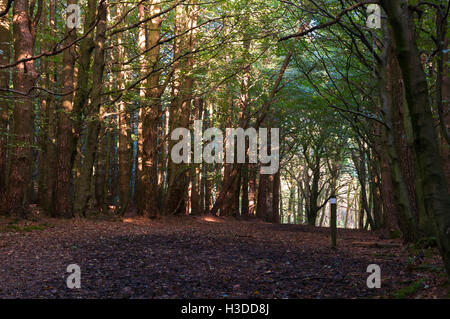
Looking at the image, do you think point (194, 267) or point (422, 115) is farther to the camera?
point (194, 267)

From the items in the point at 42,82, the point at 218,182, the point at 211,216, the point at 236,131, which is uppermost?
the point at 42,82

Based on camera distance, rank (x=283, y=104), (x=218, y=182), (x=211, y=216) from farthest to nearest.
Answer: (x=218, y=182)
(x=283, y=104)
(x=211, y=216)

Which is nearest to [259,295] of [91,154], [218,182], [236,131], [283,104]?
[91,154]

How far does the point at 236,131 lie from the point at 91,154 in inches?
320

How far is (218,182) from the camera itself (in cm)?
2322

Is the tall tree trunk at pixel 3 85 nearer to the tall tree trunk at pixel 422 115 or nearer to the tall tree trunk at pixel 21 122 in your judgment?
the tall tree trunk at pixel 21 122

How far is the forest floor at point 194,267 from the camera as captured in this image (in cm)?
450

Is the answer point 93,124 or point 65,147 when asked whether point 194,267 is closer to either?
point 65,147

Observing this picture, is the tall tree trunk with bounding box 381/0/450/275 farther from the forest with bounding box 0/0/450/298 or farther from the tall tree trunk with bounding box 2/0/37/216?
the tall tree trunk with bounding box 2/0/37/216

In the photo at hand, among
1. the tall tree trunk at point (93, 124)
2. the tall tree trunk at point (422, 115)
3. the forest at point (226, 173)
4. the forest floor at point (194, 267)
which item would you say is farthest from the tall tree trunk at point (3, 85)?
the tall tree trunk at point (422, 115)

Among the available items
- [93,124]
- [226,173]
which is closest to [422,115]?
[93,124]

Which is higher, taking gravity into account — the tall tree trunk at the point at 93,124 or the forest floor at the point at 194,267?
the tall tree trunk at the point at 93,124

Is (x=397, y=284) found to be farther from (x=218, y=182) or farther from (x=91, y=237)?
(x=218, y=182)

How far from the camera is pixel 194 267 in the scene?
237 inches
